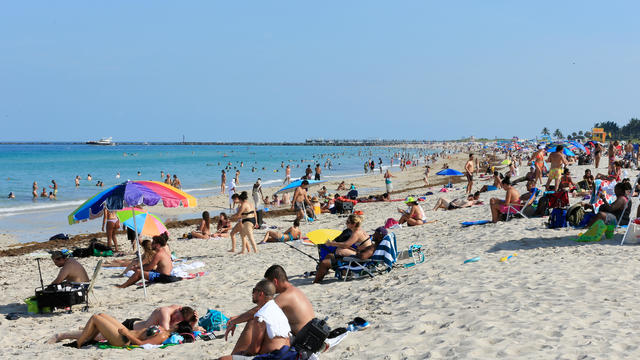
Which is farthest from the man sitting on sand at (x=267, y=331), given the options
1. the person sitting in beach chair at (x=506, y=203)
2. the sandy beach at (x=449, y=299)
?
the person sitting in beach chair at (x=506, y=203)

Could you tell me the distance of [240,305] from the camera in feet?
24.7

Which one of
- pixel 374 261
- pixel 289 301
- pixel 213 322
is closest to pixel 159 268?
pixel 213 322

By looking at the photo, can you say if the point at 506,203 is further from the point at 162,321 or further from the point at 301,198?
the point at 162,321

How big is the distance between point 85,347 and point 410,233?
7.70 meters

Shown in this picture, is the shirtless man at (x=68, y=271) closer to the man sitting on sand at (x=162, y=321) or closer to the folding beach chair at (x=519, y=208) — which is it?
the man sitting on sand at (x=162, y=321)

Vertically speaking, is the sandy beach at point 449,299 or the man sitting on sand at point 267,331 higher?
the man sitting on sand at point 267,331

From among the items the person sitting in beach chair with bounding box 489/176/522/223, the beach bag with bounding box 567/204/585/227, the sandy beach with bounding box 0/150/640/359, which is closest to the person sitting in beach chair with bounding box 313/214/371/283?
the sandy beach with bounding box 0/150/640/359

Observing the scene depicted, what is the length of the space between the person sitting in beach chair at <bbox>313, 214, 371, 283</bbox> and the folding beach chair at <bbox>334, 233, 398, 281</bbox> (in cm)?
12

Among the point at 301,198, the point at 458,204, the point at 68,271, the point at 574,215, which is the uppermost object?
the point at 574,215

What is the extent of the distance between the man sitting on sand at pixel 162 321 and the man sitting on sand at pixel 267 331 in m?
1.86

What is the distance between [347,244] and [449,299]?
2.28m

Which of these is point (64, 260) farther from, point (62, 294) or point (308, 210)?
point (308, 210)

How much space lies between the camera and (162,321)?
608 centimetres

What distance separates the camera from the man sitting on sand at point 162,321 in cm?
609
